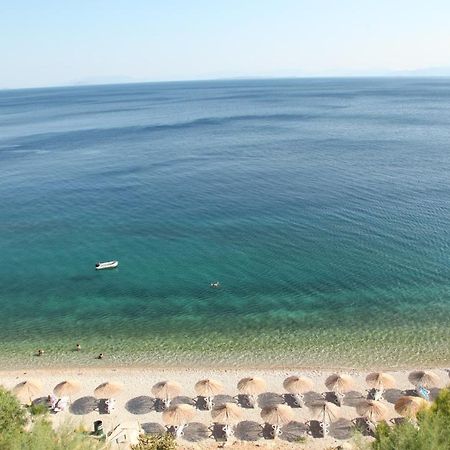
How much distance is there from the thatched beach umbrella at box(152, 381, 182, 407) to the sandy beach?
105cm

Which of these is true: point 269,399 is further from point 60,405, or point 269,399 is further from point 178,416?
point 60,405

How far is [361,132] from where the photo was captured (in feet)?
407

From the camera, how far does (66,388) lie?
94.7 feet

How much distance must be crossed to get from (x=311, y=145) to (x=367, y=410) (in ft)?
289

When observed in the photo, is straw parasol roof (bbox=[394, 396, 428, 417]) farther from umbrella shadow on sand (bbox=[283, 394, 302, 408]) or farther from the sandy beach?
umbrella shadow on sand (bbox=[283, 394, 302, 408])

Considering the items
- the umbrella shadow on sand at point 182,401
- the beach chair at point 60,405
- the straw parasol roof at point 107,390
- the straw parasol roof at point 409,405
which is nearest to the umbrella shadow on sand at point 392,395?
the straw parasol roof at point 409,405

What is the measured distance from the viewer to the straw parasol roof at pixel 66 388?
94.5 ft

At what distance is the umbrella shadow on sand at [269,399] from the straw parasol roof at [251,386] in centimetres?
94

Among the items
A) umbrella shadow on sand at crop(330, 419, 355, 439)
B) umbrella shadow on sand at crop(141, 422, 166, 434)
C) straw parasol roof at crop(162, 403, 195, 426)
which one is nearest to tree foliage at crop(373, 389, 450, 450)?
umbrella shadow on sand at crop(330, 419, 355, 439)

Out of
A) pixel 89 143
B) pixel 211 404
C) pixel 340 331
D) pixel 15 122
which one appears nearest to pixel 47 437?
pixel 211 404

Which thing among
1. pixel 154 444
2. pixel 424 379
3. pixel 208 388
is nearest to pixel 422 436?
pixel 424 379

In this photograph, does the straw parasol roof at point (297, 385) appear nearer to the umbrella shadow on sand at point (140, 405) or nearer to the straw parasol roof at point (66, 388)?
the umbrella shadow on sand at point (140, 405)

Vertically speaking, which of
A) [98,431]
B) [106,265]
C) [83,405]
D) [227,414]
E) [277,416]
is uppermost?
[106,265]

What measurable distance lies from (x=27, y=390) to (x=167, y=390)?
30.2 ft
